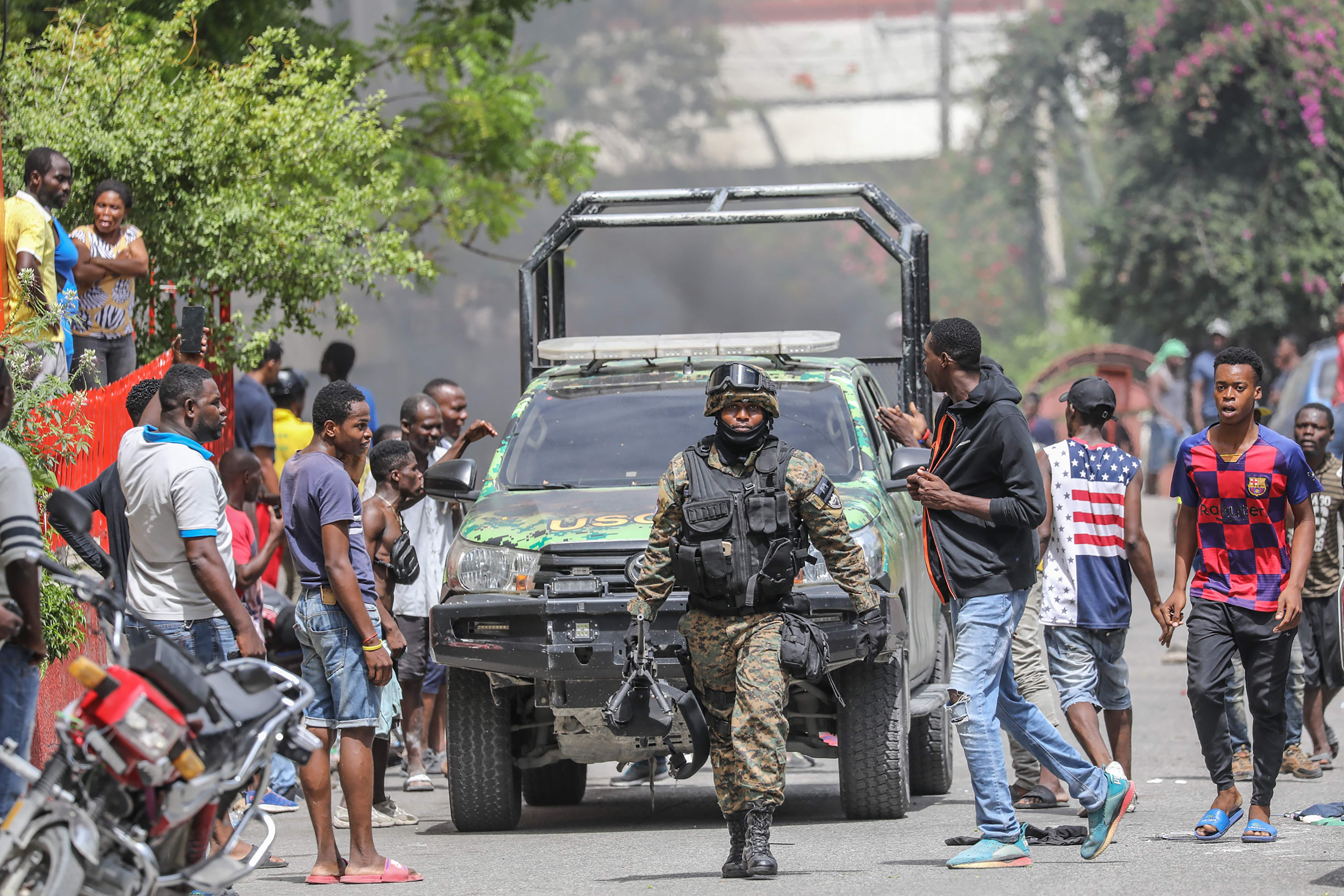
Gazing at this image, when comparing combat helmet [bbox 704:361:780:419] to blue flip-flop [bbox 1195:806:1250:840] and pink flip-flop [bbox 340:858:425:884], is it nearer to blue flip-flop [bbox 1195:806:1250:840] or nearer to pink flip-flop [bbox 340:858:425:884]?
pink flip-flop [bbox 340:858:425:884]

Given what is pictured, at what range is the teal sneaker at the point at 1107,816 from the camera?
729 cm

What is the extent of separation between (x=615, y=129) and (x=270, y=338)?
2823 centimetres

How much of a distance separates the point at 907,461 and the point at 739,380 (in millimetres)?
1631

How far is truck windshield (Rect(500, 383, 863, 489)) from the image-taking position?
908 centimetres

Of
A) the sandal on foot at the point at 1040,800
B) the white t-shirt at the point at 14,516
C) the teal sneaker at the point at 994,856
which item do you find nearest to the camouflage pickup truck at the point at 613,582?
the sandal on foot at the point at 1040,800

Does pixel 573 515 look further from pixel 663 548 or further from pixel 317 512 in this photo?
pixel 317 512

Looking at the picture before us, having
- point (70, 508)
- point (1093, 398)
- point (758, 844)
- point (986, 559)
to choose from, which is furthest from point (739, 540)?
point (70, 508)

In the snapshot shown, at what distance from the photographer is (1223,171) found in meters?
28.3

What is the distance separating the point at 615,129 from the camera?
3925cm

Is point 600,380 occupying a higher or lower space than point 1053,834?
higher

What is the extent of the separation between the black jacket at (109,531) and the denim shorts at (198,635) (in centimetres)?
22

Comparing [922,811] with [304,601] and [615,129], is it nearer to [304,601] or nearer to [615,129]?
[304,601]

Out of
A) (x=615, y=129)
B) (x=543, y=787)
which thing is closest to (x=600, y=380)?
(x=543, y=787)

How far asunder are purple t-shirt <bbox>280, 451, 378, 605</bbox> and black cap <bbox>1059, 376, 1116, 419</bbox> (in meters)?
3.36
